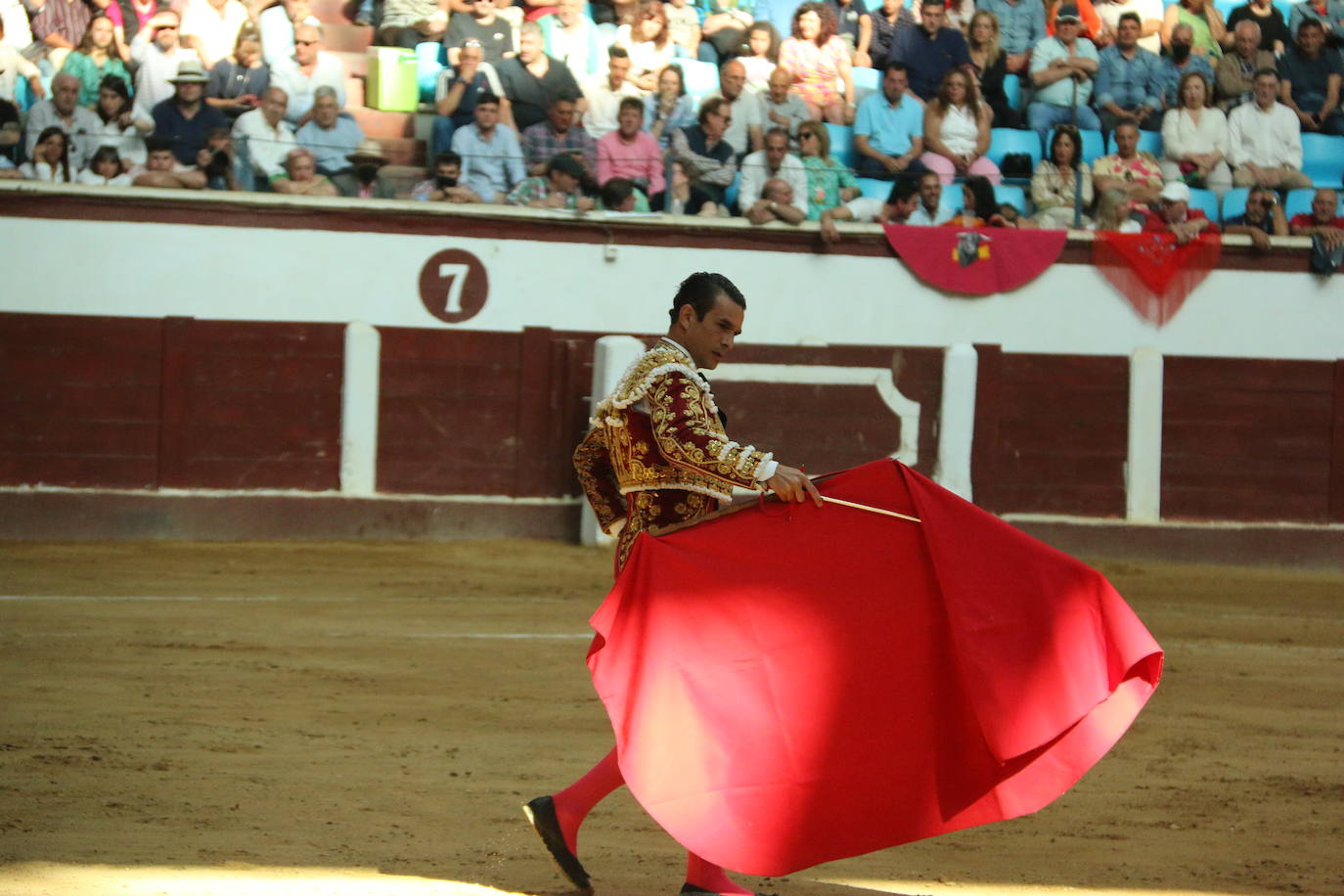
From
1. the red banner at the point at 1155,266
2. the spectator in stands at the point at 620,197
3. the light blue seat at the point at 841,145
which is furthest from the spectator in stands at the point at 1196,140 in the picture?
the spectator in stands at the point at 620,197

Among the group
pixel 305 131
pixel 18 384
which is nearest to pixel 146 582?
pixel 18 384

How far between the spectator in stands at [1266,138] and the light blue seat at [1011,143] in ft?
3.80

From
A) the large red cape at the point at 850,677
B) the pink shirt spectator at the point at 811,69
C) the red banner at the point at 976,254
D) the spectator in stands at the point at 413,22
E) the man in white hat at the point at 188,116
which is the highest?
the spectator in stands at the point at 413,22

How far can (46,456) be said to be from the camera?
28.2ft

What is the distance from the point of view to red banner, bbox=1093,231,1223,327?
9.32 meters

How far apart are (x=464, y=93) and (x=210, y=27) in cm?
143

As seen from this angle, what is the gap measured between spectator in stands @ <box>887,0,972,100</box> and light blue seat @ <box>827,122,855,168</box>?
1.86ft

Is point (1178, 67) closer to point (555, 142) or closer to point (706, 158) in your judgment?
point (706, 158)

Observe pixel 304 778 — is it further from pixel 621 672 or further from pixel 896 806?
pixel 896 806

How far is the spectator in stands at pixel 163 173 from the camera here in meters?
8.52

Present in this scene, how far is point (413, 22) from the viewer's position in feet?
31.8

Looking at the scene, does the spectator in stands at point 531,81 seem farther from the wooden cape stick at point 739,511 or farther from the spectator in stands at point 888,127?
the wooden cape stick at point 739,511

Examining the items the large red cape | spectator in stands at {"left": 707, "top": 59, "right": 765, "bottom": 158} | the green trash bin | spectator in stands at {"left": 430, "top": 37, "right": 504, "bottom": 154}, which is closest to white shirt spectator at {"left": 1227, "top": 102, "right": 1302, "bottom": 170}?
spectator in stands at {"left": 707, "top": 59, "right": 765, "bottom": 158}

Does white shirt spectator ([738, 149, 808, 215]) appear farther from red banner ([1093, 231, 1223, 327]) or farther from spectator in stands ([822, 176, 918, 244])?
red banner ([1093, 231, 1223, 327])
